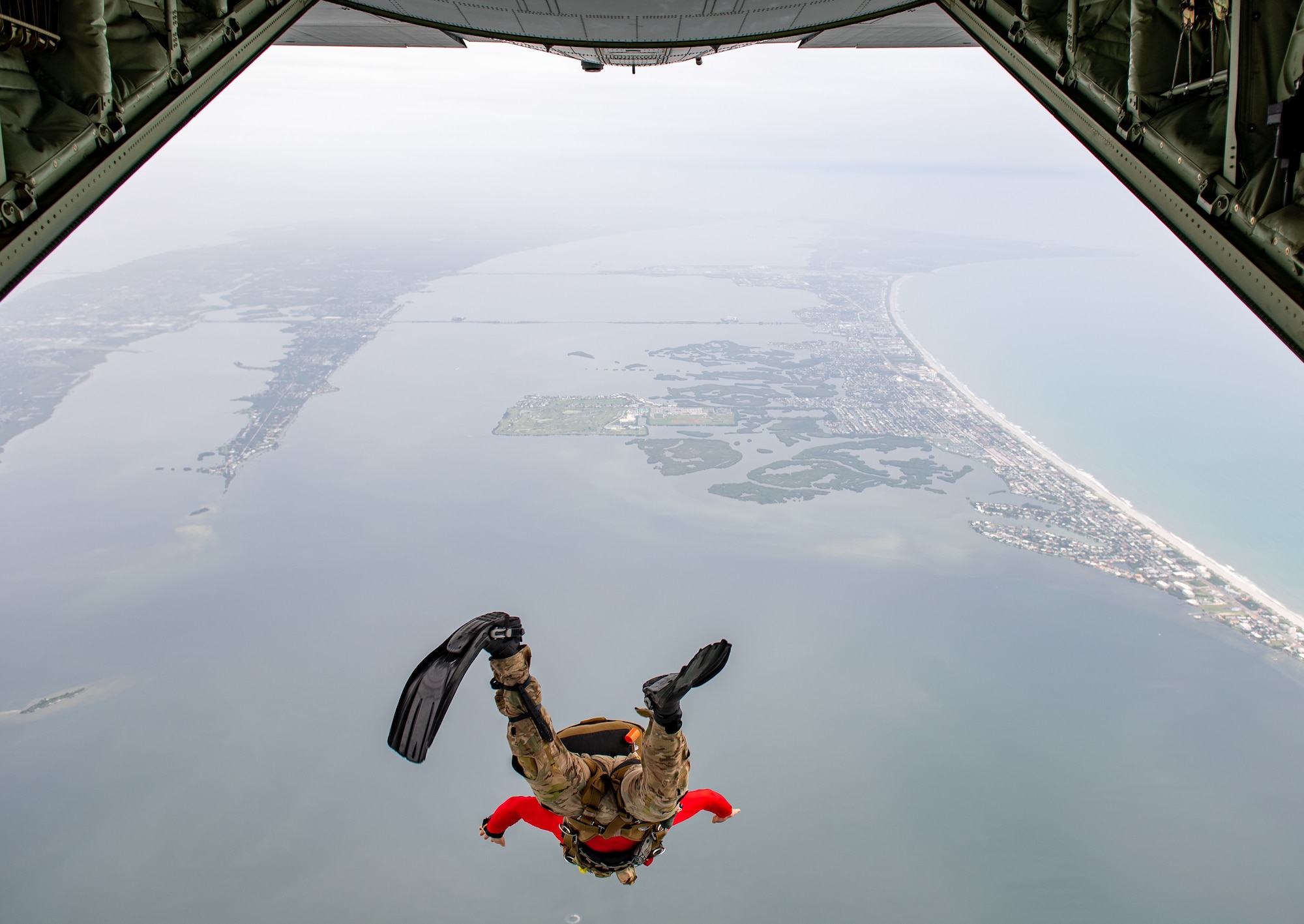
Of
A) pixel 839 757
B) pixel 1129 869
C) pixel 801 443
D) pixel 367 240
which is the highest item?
pixel 367 240

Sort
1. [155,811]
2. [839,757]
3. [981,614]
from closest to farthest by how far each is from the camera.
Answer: [155,811]
[839,757]
[981,614]

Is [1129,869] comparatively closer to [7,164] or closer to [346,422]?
[7,164]

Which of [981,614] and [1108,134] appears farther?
[981,614]

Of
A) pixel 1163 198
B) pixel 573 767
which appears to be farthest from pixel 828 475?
pixel 1163 198

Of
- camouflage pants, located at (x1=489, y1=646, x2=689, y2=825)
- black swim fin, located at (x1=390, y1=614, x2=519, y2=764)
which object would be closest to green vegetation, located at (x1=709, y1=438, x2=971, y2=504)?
camouflage pants, located at (x1=489, y1=646, x2=689, y2=825)

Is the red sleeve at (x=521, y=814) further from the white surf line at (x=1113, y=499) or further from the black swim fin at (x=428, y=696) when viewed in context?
the white surf line at (x=1113, y=499)

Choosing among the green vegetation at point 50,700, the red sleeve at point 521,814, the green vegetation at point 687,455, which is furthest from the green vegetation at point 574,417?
the red sleeve at point 521,814

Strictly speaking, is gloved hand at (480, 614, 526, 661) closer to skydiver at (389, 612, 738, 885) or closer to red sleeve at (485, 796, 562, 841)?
skydiver at (389, 612, 738, 885)

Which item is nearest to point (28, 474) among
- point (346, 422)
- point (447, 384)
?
point (346, 422)
